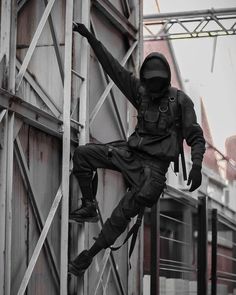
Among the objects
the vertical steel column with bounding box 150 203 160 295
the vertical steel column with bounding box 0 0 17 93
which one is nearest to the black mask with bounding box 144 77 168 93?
the vertical steel column with bounding box 0 0 17 93

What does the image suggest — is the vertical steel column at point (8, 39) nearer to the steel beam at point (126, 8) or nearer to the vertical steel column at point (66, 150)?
the vertical steel column at point (66, 150)

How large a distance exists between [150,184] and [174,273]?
→ 9.29 metres

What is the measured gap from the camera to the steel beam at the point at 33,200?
8.67m

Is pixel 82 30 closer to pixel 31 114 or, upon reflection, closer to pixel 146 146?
pixel 31 114

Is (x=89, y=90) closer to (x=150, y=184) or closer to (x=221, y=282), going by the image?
(x=150, y=184)

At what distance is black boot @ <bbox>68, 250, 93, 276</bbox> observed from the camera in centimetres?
886

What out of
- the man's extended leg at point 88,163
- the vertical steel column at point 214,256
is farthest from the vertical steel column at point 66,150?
the vertical steel column at point 214,256

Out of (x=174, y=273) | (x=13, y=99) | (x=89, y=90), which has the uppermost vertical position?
(x=89, y=90)

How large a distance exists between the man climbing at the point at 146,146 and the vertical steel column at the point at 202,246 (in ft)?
33.8

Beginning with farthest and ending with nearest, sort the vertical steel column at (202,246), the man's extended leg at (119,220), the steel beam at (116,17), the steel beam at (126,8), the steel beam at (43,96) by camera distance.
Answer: the vertical steel column at (202,246) < the steel beam at (126,8) < the steel beam at (116,17) < the steel beam at (43,96) < the man's extended leg at (119,220)

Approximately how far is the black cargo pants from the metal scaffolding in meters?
0.60

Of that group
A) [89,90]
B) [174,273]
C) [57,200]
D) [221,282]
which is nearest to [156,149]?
[57,200]

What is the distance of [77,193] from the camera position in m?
9.80

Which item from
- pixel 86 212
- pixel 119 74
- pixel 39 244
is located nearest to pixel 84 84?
pixel 119 74
